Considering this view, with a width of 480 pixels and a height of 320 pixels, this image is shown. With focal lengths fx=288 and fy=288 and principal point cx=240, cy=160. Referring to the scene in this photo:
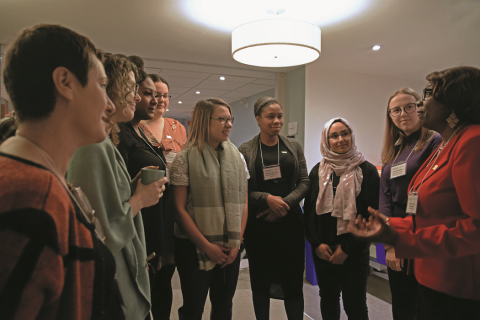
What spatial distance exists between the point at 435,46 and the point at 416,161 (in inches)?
110

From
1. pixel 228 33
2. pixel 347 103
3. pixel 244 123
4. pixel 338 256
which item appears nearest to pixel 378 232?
pixel 338 256

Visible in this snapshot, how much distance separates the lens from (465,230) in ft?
3.33

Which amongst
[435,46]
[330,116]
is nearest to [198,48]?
[330,116]

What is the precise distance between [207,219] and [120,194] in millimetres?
717

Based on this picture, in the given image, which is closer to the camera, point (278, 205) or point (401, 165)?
point (401, 165)

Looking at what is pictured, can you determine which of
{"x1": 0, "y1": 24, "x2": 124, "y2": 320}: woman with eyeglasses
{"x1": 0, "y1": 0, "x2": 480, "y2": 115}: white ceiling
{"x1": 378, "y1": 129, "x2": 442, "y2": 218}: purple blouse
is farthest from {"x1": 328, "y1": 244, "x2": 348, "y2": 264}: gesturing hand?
{"x1": 0, "y1": 0, "x2": 480, "y2": 115}: white ceiling

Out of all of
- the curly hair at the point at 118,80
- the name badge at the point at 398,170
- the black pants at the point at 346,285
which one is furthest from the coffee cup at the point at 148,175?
the name badge at the point at 398,170

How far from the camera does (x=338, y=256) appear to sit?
5.88 ft

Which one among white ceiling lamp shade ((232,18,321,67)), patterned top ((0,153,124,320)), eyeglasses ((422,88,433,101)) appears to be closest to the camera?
patterned top ((0,153,124,320))

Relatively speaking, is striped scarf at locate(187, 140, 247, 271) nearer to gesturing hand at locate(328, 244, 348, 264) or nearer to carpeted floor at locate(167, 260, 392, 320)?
gesturing hand at locate(328, 244, 348, 264)

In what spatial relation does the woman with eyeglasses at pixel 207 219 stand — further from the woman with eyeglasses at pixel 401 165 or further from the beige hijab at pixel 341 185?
the woman with eyeglasses at pixel 401 165

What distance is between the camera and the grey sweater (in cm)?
198

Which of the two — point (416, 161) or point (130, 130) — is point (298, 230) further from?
point (130, 130)

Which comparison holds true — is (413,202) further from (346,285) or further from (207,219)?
(207,219)
